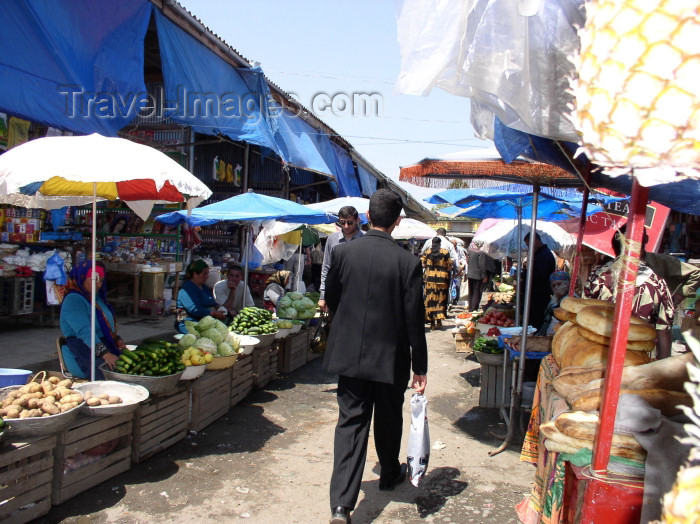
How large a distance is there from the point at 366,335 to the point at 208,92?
5927 millimetres

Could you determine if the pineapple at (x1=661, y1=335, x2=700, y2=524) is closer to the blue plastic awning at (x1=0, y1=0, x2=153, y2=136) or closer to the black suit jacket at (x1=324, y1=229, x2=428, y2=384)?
the black suit jacket at (x1=324, y1=229, x2=428, y2=384)

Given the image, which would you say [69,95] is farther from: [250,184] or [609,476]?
[250,184]

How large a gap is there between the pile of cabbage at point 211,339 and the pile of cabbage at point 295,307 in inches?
68.2

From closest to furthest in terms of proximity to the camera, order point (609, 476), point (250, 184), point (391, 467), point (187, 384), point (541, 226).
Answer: point (609, 476), point (391, 467), point (187, 384), point (541, 226), point (250, 184)

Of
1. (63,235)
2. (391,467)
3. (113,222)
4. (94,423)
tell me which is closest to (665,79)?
(391,467)

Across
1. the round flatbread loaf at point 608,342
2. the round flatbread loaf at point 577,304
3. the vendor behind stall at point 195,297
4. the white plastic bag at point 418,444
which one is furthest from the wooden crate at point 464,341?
the round flatbread loaf at point 608,342

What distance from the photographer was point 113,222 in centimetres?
1066

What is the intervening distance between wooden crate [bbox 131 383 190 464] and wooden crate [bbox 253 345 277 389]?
1.55 meters

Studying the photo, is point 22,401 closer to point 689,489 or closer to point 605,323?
point 605,323

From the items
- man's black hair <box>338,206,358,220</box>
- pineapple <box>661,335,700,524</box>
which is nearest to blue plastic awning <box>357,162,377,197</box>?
man's black hair <box>338,206,358,220</box>

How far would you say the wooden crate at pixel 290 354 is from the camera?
7.13 meters

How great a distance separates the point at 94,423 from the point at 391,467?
2.14 m

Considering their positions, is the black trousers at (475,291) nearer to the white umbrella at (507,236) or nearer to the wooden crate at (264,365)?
the white umbrella at (507,236)

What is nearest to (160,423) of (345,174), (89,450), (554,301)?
(89,450)
